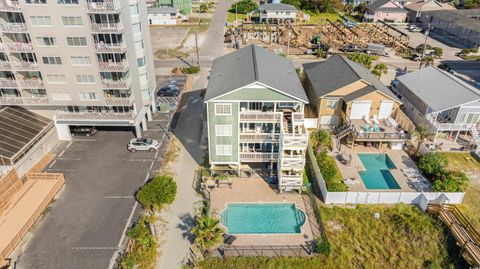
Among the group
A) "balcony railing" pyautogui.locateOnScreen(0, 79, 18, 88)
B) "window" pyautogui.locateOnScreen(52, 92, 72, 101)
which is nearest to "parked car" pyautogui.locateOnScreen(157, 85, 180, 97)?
"window" pyautogui.locateOnScreen(52, 92, 72, 101)

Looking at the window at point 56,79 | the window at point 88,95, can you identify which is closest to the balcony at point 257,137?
the window at point 88,95

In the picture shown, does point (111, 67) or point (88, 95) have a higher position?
point (111, 67)

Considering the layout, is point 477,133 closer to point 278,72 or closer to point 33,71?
point 278,72

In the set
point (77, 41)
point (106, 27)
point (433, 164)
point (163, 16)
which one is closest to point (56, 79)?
point (77, 41)

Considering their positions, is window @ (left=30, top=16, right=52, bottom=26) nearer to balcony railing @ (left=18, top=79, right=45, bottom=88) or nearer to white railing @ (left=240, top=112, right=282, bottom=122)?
balcony railing @ (left=18, top=79, right=45, bottom=88)

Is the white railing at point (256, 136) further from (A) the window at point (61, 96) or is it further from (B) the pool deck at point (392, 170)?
(A) the window at point (61, 96)

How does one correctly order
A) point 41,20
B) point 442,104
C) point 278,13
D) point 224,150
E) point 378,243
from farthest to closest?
point 278,13
point 442,104
point 41,20
point 224,150
point 378,243

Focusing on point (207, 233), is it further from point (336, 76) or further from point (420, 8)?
point (420, 8)

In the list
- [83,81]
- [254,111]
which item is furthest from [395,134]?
[83,81]
